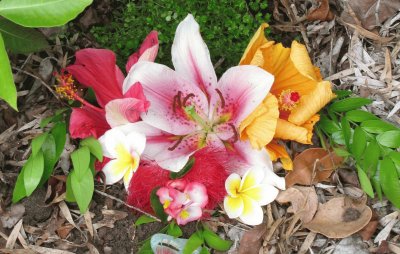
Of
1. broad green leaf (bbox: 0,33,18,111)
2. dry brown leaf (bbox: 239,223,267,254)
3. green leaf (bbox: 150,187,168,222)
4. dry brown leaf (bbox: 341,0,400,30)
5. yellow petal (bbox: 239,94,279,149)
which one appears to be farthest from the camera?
dry brown leaf (bbox: 341,0,400,30)

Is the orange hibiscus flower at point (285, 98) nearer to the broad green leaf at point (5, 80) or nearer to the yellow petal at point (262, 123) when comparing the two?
the yellow petal at point (262, 123)

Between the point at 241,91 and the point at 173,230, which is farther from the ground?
the point at 241,91

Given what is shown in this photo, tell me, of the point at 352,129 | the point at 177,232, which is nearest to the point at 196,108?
the point at 177,232

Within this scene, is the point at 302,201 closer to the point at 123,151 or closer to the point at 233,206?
the point at 233,206

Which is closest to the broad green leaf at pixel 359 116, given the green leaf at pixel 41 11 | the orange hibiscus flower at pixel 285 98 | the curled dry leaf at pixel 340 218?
the orange hibiscus flower at pixel 285 98

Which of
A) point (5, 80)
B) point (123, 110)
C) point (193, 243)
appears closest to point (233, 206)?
point (193, 243)

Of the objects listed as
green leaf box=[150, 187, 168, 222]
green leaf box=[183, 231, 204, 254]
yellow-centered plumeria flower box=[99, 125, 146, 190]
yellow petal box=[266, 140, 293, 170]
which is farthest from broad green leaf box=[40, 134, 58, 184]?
yellow petal box=[266, 140, 293, 170]

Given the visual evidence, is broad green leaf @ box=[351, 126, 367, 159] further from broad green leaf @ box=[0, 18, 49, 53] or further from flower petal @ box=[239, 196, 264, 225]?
broad green leaf @ box=[0, 18, 49, 53]
